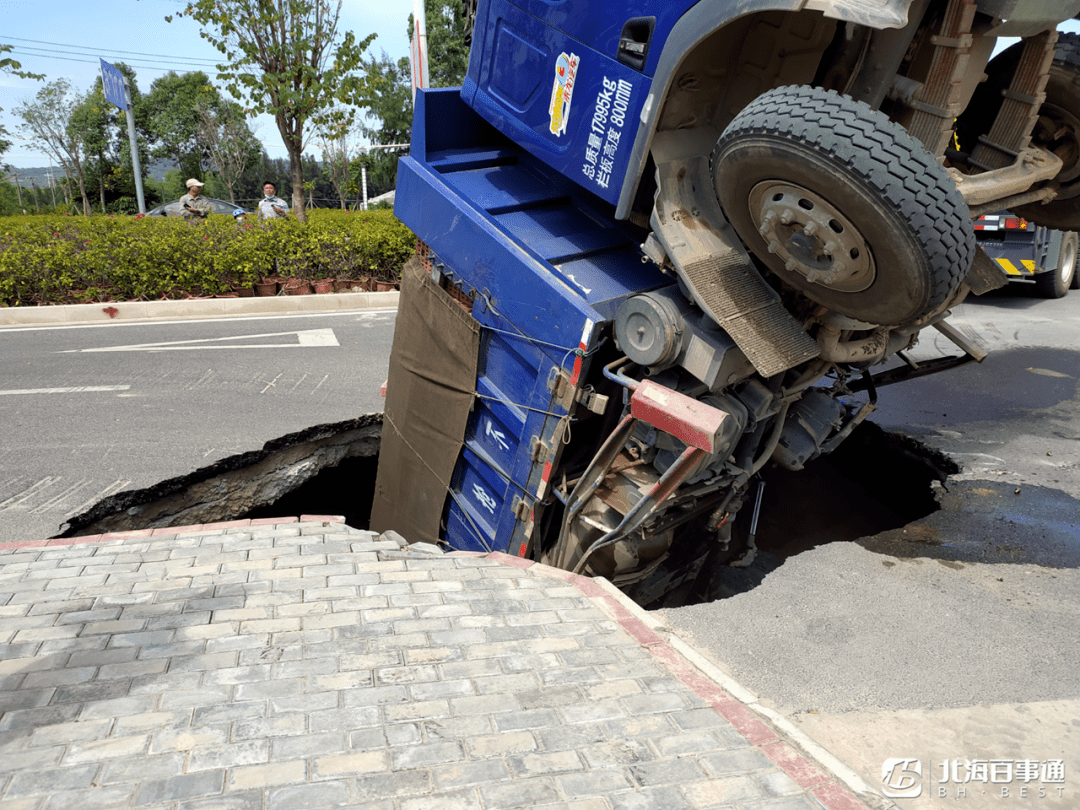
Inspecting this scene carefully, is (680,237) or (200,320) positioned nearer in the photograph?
(680,237)

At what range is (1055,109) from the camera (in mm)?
4012

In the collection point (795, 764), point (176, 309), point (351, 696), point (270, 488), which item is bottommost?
point (176, 309)

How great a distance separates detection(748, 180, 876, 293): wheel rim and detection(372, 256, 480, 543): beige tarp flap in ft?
6.52

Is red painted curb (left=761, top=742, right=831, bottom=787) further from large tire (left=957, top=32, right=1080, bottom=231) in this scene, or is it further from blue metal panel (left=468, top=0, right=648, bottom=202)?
large tire (left=957, top=32, right=1080, bottom=231)

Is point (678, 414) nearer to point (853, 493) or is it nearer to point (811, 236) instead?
point (811, 236)

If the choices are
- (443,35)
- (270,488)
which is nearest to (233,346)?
(270,488)

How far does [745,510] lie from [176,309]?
860 cm

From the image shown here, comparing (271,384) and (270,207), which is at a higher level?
(271,384)

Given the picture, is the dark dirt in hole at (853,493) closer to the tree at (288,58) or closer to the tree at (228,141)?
the tree at (288,58)

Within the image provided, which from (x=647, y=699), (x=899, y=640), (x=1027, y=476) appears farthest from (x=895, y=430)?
(x=647, y=699)

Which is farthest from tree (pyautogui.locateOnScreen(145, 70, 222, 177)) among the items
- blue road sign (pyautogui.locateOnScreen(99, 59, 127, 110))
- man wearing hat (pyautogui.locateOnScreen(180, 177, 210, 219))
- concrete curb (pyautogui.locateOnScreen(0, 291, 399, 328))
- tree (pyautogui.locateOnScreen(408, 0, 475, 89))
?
concrete curb (pyautogui.locateOnScreen(0, 291, 399, 328))

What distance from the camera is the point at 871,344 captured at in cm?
423

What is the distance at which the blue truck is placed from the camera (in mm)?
3070

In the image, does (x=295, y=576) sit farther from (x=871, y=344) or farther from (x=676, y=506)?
(x=871, y=344)
